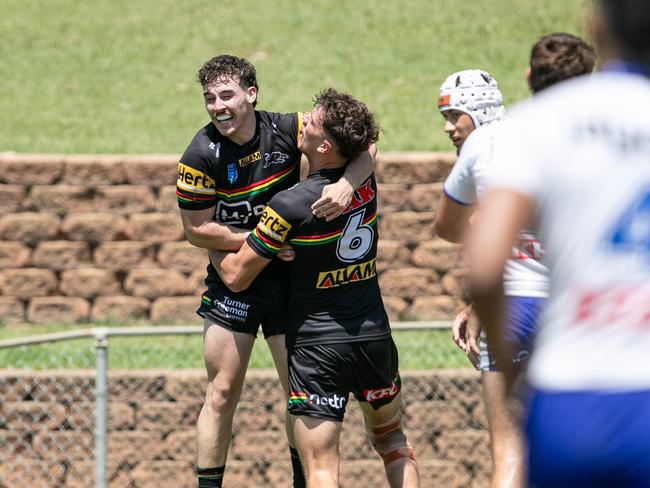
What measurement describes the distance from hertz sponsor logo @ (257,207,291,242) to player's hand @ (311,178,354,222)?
5.4 inches

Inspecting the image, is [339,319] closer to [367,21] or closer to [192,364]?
[192,364]

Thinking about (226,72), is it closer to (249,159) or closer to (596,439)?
(249,159)

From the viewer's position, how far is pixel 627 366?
2.09 metres

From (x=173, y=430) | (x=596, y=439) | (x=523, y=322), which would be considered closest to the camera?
(x=596, y=439)

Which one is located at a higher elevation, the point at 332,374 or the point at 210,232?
the point at 210,232

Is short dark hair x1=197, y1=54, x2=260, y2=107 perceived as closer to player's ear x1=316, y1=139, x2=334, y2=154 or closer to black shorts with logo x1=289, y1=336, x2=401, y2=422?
player's ear x1=316, y1=139, x2=334, y2=154

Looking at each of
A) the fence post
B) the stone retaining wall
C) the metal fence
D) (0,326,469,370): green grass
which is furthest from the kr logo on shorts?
the stone retaining wall

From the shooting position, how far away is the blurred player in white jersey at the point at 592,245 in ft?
6.78

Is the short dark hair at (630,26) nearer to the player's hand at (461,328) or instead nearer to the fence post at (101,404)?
the player's hand at (461,328)

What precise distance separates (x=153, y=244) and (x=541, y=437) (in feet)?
21.1

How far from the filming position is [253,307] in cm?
514

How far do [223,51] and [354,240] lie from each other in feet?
22.1

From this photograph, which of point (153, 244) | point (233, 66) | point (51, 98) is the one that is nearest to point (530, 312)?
point (233, 66)

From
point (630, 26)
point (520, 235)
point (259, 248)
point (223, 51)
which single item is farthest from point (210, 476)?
point (223, 51)
